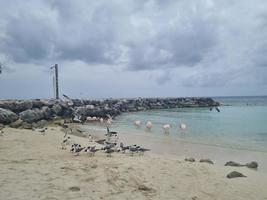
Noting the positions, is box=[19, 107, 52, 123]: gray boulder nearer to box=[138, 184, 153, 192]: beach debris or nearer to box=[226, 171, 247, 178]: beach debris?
box=[226, 171, 247, 178]: beach debris

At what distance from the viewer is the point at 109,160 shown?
1334 centimetres

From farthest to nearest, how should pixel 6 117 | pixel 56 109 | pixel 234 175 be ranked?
pixel 56 109 < pixel 6 117 < pixel 234 175

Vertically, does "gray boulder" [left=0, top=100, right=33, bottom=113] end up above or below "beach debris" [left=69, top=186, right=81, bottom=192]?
above

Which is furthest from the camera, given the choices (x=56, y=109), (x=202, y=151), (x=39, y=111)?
(x=56, y=109)

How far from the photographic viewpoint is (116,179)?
9977mm

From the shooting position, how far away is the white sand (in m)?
8.44

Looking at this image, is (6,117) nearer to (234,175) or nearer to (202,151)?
(202,151)

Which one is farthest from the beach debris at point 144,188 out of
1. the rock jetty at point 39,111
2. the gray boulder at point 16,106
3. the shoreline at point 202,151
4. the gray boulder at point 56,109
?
the gray boulder at point 56,109

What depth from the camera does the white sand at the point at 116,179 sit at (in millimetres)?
8438

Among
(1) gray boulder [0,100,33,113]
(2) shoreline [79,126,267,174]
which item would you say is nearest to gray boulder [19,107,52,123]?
(1) gray boulder [0,100,33,113]

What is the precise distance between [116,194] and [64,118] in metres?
27.5

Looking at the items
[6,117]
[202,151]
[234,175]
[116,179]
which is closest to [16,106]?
[6,117]

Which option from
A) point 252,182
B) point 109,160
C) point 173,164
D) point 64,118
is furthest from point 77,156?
point 64,118

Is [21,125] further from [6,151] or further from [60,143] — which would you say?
[6,151]
